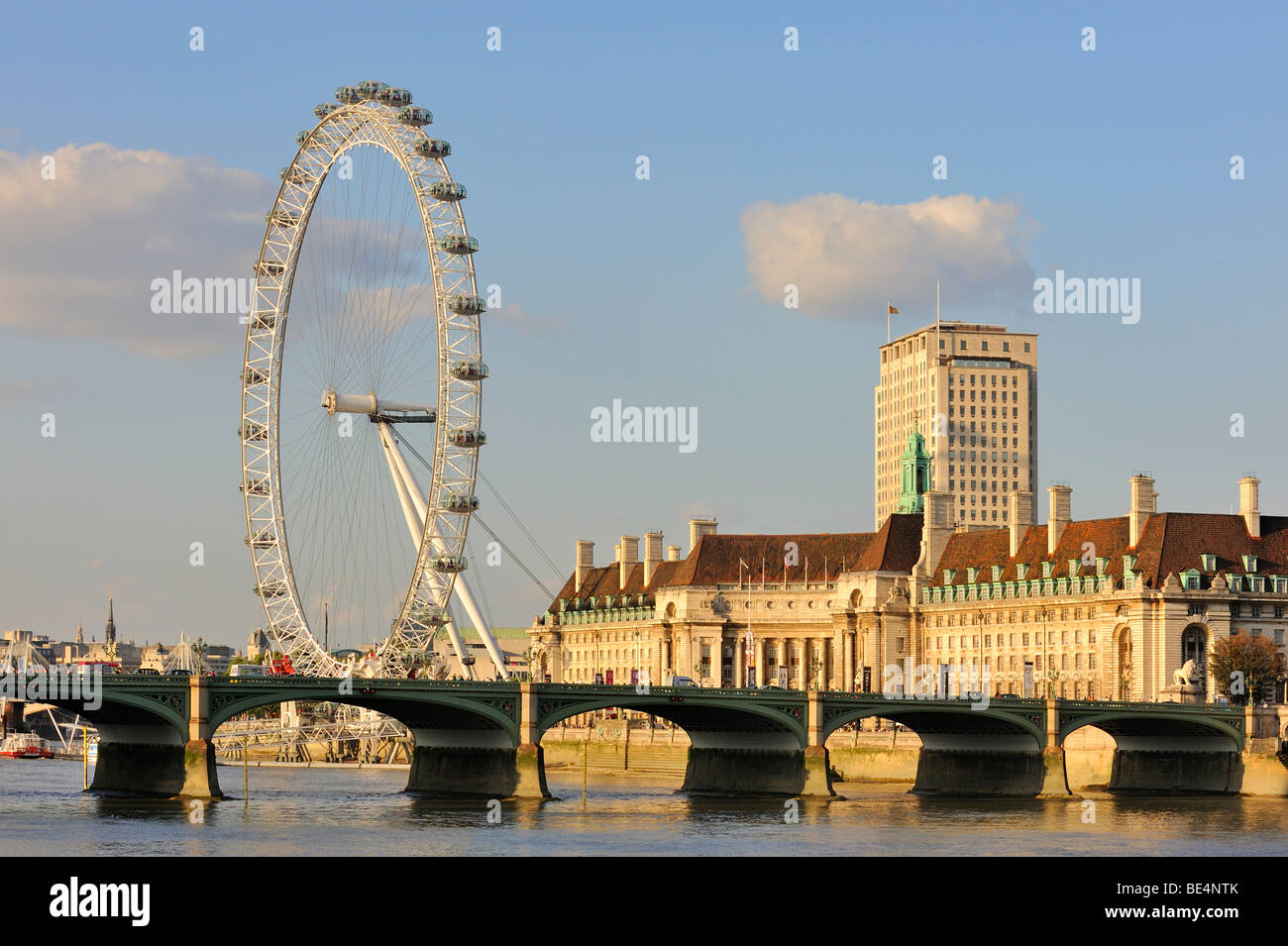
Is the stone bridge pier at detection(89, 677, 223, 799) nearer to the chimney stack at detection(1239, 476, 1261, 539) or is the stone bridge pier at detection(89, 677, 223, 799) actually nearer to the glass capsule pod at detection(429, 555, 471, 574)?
the glass capsule pod at detection(429, 555, 471, 574)

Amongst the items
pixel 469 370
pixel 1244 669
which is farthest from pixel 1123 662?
pixel 469 370

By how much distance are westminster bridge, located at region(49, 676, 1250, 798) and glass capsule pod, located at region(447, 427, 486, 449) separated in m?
19.6

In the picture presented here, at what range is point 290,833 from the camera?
3858 inches

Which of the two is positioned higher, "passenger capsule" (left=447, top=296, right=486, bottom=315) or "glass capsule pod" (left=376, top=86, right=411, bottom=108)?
"glass capsule pod" (left=376, top=86, right=411, bottom=108)

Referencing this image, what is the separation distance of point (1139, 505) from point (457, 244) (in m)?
60.2

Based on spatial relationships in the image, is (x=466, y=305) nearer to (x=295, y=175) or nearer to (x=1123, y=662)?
(x=295, y=175)

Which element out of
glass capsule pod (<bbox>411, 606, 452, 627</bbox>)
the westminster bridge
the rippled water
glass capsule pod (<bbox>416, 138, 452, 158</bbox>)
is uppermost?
glass capsule pod (<bbox>416, 138, 452, 158</bbox>)

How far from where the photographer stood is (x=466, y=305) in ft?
454

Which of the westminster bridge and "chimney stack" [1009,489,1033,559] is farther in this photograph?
"chimney stack" [1009,489,1033,559]

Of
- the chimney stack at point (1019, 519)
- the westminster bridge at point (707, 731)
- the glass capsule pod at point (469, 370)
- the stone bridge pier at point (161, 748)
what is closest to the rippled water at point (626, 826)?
the stone bridge pier at point (161, 748)

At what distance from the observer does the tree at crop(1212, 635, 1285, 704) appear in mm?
155750

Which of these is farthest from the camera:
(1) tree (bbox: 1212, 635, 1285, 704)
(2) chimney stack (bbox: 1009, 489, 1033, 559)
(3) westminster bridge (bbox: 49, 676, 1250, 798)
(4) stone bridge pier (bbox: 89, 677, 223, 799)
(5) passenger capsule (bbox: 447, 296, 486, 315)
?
(2) chimney stack (bbox: 1009, 489, 1033, 559)

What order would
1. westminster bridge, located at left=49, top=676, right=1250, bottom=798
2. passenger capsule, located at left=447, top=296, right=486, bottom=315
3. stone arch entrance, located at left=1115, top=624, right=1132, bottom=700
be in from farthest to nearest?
stone arch entrance, located at left=1115, top=624, right=1132, bottom=700 < passenger capsule, located at left=447, top=296, right=486, bottom=315 < westminster bridge, located at left=49, top=676, right=1250, bottom=798

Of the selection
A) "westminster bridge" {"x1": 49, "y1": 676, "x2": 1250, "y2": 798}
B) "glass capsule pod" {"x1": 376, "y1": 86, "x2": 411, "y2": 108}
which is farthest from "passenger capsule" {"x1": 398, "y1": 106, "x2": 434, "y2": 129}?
"westminster bridge" {"x1": 49, "y1": 676, "x2": 1250, "y2": 798}
